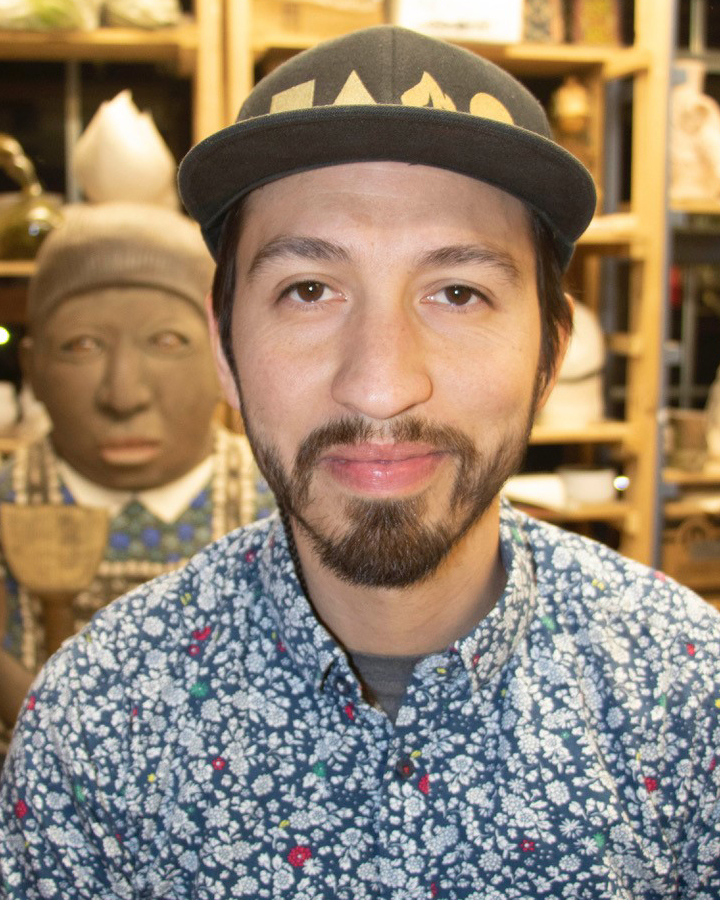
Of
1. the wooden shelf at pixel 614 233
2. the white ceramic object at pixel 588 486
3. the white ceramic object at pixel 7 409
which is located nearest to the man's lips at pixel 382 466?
the white ceramic object at pixel 7 409

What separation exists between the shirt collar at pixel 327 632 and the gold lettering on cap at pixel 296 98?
437 millimetres

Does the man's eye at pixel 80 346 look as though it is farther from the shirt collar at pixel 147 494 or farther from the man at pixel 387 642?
the man at pixel 387 642

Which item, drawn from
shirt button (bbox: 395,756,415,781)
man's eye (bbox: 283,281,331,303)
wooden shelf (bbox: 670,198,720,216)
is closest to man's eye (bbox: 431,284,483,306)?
man's eye (bbox: 283,281,331,303)

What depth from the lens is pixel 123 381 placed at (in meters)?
1.78

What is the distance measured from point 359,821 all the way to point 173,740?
8.2 inches

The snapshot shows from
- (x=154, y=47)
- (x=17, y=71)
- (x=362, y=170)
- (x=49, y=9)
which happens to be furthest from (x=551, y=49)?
(x=362, y=170)

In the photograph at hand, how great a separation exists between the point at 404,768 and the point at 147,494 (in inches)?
41.2

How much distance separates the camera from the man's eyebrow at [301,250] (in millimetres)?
923

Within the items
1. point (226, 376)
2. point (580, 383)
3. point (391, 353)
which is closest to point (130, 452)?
point (226, 376)

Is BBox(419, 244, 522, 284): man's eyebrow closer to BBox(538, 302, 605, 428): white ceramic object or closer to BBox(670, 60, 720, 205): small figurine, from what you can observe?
BBox(538, 302, 605, 428): white ceramic object

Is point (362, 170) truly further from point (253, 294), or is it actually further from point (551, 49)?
point (551, 49)

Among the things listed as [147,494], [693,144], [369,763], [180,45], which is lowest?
[369,763]

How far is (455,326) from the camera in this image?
933 mm

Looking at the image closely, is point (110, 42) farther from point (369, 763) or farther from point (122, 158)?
point (369, 763)
